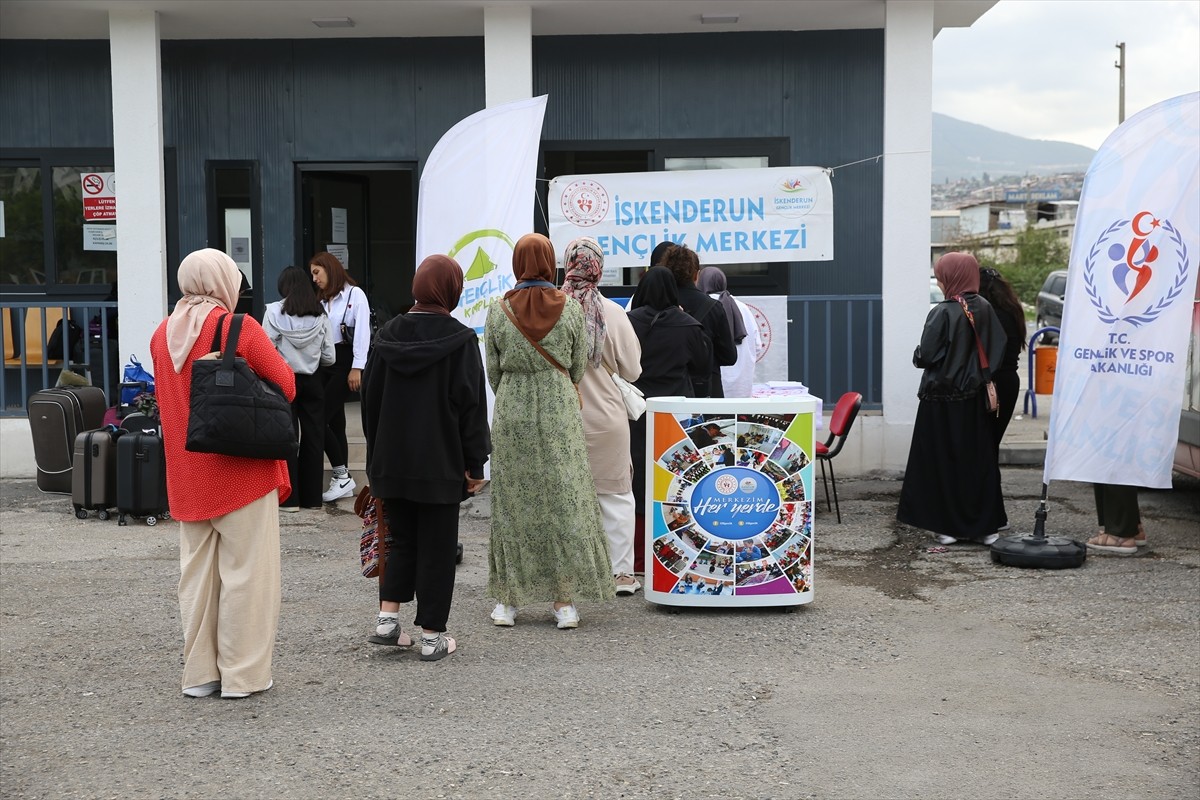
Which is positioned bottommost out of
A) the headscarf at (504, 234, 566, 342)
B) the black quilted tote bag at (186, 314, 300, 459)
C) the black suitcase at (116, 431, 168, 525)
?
the black suitcase at (116, 431, 168, 525)

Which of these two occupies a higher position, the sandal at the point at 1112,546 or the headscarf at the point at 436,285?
the headscarf at the point at 436,285

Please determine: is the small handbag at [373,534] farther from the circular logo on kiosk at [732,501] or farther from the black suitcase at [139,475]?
the black suitcase at [139,475]

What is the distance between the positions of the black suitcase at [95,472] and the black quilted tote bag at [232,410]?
4251 mm

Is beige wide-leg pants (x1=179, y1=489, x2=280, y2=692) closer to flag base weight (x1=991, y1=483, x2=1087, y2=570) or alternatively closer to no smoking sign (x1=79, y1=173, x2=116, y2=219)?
flag base weight (x1=991, y1=483, x2=1087, y2=570)

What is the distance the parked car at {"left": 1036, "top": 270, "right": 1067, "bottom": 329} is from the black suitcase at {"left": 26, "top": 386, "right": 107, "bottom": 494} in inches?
853

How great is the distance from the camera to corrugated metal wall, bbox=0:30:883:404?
37.2 feet

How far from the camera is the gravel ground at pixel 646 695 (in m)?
4.38

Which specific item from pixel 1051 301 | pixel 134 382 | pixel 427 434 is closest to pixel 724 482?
pixel 427 434

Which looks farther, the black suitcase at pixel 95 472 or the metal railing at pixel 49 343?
the metal railing at pixel 49 343

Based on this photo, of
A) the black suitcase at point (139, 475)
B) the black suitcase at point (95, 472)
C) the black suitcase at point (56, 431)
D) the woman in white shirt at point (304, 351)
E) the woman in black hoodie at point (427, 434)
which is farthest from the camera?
the black suitcase at point (56, 431)

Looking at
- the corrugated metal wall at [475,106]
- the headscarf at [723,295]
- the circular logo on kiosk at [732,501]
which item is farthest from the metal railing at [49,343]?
the circular logo on kiosk at [732,501]

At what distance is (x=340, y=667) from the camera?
5641 millimetres

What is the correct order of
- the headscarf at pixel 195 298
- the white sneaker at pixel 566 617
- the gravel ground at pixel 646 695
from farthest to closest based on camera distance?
1. the white sneaker at pixel 566 617
2. the headscarf at pixel 195 298
3. the gravel ground at pixel 646 695

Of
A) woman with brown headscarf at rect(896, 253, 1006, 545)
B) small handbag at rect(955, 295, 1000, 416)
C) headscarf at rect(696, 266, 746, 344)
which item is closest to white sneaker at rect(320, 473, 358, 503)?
headscarf at rect(696, 266, 746, 344)
